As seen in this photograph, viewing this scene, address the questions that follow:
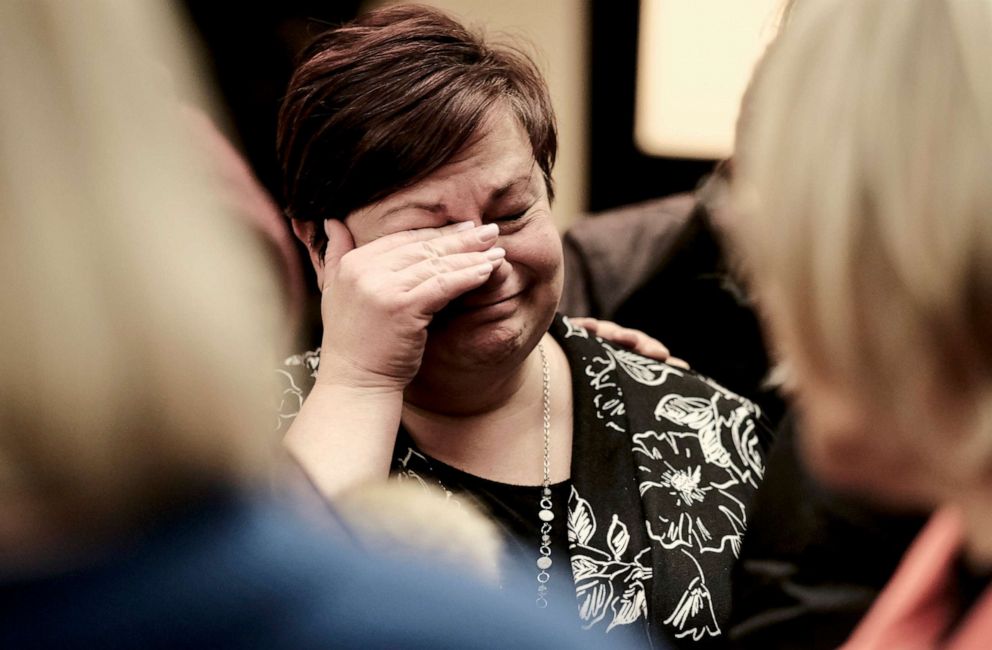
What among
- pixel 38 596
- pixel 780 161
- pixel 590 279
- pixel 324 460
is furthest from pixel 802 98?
pixel 590 279

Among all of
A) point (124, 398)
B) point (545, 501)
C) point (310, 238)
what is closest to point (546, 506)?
point (545, 501)

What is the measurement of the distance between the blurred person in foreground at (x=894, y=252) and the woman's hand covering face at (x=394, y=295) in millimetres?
687

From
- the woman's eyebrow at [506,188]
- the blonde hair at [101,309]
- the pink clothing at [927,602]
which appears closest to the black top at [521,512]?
the woman's eyebrow at [506,188]

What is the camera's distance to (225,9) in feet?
7.63

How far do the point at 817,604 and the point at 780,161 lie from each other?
0.59m

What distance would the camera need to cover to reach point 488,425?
161cm

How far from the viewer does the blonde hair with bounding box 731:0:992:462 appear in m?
0.64

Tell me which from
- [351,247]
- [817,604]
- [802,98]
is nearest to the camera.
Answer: [802,98]

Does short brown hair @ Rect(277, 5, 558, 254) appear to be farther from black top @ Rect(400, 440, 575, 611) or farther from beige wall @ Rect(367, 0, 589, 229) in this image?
beige wall @ Rect(367, 0, 589, 229)

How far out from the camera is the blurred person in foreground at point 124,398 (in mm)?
543

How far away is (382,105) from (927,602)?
3.25 ft

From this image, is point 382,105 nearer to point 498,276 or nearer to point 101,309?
point 498,276

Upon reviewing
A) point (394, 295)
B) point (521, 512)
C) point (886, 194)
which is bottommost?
point (521, 512)

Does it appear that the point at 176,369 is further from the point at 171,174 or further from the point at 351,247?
the point at 351,247
